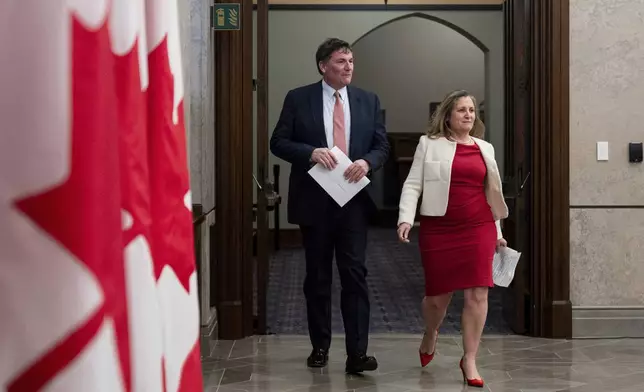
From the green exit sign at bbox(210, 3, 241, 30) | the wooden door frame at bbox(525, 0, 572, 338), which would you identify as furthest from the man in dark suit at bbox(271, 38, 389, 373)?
the wooden door frame at bbox(525, 0, 572, 338)

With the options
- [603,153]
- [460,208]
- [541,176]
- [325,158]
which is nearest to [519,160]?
[541,176]

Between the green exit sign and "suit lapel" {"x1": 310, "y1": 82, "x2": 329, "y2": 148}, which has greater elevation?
the green exit sign

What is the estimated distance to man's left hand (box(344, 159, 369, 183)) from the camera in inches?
156

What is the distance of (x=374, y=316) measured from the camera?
5.86 meters

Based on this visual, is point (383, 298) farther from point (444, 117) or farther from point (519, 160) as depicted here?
point (444, 117)

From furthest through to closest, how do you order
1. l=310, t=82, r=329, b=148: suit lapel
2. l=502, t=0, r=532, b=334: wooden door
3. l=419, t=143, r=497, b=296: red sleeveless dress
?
1. l=502, t=0, r=532, b=334: wooden door
2. l=310, t=82, r=329, b=148: suit lapel
3. l=419, t=143, r=497, b=296: red sleeveless dress

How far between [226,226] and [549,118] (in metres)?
2.07

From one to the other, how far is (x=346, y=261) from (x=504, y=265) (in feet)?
2.55

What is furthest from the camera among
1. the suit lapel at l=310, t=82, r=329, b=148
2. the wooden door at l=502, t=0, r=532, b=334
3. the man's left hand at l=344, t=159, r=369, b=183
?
the wooden door at l=502, t=0, r=532, b=334

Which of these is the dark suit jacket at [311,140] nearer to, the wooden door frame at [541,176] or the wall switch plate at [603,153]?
the wooden door frame at [541,176]

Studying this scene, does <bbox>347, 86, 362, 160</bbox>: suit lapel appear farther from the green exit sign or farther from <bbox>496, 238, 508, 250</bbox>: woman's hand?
the green exit sign

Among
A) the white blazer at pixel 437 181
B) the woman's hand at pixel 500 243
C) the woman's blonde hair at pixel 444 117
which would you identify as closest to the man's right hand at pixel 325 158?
the white blazer at pixel 437 181

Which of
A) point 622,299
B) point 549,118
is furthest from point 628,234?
point 549,118

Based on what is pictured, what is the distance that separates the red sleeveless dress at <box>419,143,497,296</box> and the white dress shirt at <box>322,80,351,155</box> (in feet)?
2.03
